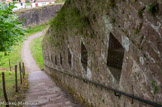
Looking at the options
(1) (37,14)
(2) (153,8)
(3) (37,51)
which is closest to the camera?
(2) (153,8)

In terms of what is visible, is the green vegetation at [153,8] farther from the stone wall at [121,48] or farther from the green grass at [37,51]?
the green grass at [37,51]

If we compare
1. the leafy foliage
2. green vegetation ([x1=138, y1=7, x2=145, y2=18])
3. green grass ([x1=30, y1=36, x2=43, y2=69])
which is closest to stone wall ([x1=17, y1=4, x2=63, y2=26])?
green grass ([x1=30, y1=36, x2=43, y2=69])

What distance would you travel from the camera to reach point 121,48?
320cm

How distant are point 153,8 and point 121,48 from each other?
1392 millimetres

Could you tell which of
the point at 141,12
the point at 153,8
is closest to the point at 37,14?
the point at 141,12

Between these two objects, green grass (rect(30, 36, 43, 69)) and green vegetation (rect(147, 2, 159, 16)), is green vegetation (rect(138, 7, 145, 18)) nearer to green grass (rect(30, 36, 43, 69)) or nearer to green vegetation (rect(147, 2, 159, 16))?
green vegetation (rect(147, 2, 159, 16))

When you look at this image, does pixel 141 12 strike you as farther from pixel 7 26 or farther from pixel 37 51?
pixel 37 51

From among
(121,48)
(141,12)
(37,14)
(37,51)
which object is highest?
(37,14)

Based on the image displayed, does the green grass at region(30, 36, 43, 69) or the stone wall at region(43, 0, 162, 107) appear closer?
the stone wall at region(43, 0, 162, 107)

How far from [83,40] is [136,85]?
2.38m

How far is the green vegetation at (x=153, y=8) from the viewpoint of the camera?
1818 mm

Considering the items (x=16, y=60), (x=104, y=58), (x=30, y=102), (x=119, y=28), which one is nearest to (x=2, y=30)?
(x=30, y=102)

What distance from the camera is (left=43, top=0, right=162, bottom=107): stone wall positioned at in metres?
1.95

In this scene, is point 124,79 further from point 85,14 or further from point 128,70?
point 85,14
